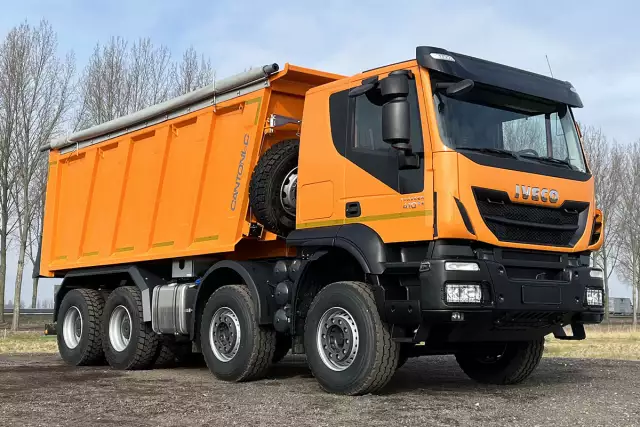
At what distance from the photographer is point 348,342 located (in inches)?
301

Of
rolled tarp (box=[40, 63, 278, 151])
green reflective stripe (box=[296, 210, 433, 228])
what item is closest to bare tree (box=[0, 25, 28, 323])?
rolled tarp (box=[40, 63, 278, 151])

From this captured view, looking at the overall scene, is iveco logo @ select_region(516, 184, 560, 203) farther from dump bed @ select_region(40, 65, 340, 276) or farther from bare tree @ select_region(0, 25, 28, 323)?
bare tree @ select_region(0, 25, 28, 323)

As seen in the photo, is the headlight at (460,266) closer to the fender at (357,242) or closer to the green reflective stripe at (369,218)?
the green reflective stripe at (369,218)

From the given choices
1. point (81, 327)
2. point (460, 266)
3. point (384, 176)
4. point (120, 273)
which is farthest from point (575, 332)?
point (81, 327)

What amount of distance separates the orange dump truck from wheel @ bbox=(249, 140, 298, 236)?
2 cm

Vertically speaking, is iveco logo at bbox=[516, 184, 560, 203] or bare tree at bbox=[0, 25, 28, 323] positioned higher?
bare tree at bbox=[0, 25, 28, 323]

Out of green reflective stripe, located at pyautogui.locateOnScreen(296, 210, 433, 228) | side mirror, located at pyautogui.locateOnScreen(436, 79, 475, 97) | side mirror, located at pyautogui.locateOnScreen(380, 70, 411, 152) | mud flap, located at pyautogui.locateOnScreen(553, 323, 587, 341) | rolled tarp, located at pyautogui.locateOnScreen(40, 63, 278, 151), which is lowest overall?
mud flap, located at pyautogui.locateOnScreen(553, 323, 587, 341)

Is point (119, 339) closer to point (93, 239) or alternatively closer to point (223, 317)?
point (93, 239)

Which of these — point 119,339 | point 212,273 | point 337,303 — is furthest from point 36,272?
point 337,303

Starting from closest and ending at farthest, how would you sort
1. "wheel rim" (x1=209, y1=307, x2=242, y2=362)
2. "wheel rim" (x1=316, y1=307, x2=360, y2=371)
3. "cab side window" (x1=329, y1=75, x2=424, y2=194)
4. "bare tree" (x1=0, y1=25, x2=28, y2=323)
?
"cab side window" (x1=329, y1=75, x2=424, y2=194) → "wheel rim" (x1=316, y1=307, x2=360, y2=371) → "wheel rim" (x1=209, y1=307, x2=242, y2=362) → "bare tree" (x1=0, y1=25, x2=28, y2=323)

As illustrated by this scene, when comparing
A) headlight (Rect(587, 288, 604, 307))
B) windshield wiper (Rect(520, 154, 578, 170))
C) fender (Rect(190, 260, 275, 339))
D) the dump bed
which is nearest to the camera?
windshield wiper (Rect(520, 154, 578, 170))

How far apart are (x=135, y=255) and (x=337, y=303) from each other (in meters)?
4.64

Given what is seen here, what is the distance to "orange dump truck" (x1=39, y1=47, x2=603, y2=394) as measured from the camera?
7.15m

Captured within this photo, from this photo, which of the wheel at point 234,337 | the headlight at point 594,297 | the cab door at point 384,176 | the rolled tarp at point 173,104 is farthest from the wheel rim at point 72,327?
the headlight at point 594,297
